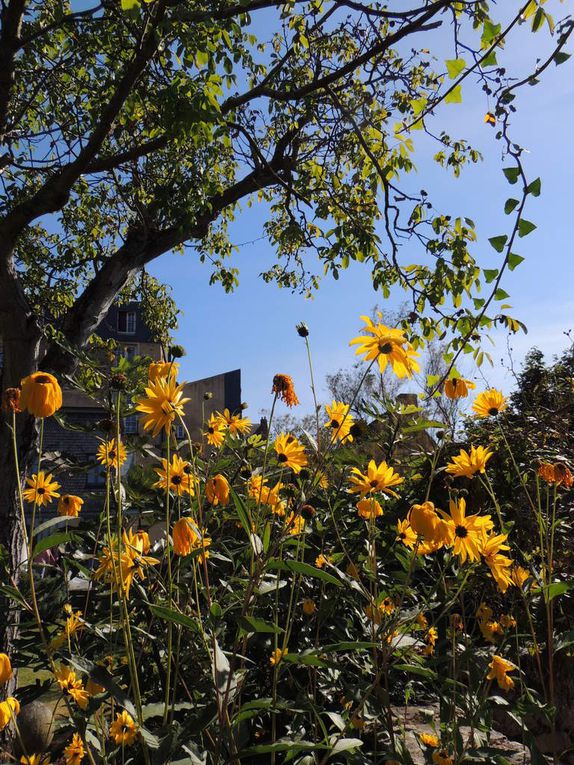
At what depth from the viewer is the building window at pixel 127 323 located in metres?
23.1

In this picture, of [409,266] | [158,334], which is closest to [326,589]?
[409,266]

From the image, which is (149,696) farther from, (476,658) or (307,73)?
(307,73)

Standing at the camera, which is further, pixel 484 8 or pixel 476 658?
pixel 484 8

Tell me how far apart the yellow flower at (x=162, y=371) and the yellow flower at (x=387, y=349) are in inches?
13.6

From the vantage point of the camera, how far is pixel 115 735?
3.89 ft

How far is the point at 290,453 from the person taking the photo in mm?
1459

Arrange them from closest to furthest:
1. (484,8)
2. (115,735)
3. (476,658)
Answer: (115,735) < (476,658) < (484,8)

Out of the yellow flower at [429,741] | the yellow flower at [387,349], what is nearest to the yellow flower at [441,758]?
the yellow flower at [429,741]

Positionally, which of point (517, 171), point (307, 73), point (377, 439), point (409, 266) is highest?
point (307, 73)

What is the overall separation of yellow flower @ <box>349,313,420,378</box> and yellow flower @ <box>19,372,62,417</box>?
56 centimetres

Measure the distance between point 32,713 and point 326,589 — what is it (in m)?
2.63

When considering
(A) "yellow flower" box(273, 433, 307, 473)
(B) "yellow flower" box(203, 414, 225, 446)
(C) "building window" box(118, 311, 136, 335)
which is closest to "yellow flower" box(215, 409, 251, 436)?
(B) "yellow flower" box(203, 414, 225, 446)

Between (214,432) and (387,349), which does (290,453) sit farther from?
(214,432)

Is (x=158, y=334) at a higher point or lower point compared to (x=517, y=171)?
higher
